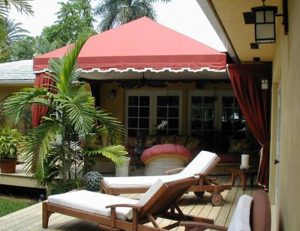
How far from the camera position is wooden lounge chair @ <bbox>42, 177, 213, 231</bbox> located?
525 centimetres

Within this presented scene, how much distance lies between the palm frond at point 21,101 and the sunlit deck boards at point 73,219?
2.08 metres

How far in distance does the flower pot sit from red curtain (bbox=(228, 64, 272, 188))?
530 centimetres

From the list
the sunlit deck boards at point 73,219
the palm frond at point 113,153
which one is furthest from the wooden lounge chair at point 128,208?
the palm frond at point 113,153

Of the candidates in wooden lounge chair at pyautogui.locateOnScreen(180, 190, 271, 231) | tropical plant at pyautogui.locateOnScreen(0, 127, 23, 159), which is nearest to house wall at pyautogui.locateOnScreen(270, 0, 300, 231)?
wooden lounge chair at pyautogui.locateOnScreen(180, 190, 271, 231)

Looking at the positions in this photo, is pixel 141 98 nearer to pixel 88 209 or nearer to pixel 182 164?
pixel 182 164

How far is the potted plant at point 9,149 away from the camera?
10.4 m

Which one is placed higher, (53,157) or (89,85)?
(89,85)

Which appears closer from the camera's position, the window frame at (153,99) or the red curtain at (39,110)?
the red curtain at (39,110)

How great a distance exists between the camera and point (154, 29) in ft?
37.7

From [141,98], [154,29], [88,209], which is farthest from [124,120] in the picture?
[88,209]

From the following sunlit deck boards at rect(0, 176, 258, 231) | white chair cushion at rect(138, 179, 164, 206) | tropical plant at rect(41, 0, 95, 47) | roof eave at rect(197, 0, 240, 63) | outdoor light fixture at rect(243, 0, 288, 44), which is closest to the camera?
outdoor light fixture at rect(243, 0, 288, 44)

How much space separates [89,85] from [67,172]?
14.7 ft

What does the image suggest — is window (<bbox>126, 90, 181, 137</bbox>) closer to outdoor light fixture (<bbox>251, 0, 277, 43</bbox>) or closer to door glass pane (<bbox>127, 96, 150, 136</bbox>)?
door glass pane (<bbox>127, 96, 150, 136</bbox>)

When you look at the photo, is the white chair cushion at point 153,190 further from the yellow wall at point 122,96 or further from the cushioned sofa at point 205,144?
the yellow wall at point 122,96
